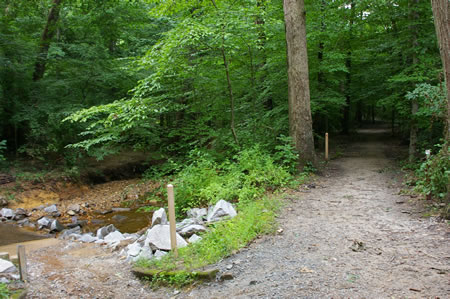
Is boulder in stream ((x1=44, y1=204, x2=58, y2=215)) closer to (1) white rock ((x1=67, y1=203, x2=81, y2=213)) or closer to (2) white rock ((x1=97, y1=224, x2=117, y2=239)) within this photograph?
(1) white rock ((x1=67, y1=203, x2=81, y2=213))

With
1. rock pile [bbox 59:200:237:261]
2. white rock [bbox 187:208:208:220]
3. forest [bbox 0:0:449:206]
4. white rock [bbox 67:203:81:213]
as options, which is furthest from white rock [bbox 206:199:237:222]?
white rock [bbox 67:203:81:213]

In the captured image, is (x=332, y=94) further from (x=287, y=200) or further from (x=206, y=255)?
(x=206, y=255)

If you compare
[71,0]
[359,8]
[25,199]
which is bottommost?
[25,199]

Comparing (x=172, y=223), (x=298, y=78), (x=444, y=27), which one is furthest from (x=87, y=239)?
(x=444, y=27)

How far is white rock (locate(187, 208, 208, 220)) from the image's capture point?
747 centimetres

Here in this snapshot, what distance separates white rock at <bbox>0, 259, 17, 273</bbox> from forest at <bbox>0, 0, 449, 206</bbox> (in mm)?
4989

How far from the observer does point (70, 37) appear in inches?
658

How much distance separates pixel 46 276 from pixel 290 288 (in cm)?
416

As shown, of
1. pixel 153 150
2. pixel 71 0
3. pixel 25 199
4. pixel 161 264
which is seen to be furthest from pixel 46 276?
pixel 71 0

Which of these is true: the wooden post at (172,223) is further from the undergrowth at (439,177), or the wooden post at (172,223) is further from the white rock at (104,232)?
the undergrowth at (439,177)

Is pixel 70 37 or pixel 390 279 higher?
pixel 70 37

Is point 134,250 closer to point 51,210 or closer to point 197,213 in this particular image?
point 197,213

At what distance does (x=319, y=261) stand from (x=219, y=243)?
5.01 feet

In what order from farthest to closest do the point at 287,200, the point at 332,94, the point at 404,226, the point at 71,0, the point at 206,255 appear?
the point at 71,0 < the point at 332,94 < the point at 287,200 < the point at 404,226 < the point at 206,255
